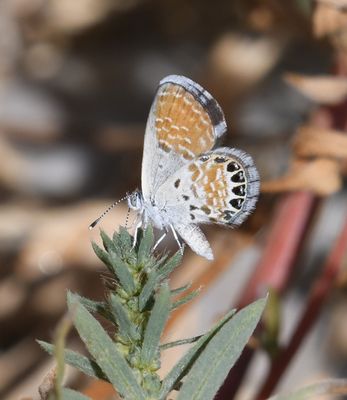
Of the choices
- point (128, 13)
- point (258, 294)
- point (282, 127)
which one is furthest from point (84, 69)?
point (258, 294)

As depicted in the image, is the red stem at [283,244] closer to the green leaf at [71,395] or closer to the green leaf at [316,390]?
the green leaf at [316,390]

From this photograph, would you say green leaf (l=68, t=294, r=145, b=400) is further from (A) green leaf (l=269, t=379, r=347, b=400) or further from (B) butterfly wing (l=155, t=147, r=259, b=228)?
(B) butterfly wing (l=155, t=147, r=259, b=228)

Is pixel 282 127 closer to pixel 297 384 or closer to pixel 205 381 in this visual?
pixel 297 384

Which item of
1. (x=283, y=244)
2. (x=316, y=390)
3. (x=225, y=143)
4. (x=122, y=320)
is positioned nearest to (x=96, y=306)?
(x=122, y=320)

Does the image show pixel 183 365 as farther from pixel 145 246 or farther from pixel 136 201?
pixel 136 201

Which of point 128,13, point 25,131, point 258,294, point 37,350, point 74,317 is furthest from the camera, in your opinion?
point 128,13
